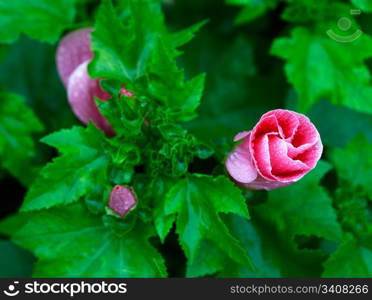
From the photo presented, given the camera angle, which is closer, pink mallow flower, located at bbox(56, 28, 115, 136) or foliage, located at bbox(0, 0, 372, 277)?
foliage, located at bbox(0, 0, 372, 277)

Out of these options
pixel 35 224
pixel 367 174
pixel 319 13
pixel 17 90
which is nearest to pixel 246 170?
pixel 35 224

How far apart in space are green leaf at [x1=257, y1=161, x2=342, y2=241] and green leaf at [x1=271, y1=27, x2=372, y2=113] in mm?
301

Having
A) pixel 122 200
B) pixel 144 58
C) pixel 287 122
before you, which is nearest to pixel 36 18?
pixel 144 58

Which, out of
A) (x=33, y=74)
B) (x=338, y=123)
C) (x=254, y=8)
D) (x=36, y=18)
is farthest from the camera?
(x=33, y=74)

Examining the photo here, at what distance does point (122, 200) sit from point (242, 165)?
1.08ft

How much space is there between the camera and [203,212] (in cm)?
149

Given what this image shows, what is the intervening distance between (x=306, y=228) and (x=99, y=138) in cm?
69

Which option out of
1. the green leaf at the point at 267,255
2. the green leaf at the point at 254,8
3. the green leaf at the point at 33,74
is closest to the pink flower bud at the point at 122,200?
the green leaf at the point at 267,255

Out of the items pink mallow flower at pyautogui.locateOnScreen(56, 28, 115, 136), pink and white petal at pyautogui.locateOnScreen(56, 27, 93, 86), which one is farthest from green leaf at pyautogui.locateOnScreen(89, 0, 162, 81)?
pink and white petal at pyautogui.locateOnScreen(56, 27, 93, 86)

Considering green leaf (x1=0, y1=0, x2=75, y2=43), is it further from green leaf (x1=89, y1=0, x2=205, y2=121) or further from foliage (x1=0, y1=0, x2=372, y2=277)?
green leaf (x1=89, y1=0, x2=205, y2=121)

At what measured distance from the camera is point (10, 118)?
2016 millimetres

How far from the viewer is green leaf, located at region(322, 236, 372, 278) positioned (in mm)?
1774

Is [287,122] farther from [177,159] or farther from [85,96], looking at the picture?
[85,96]

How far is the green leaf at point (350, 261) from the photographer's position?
5.82 feet
